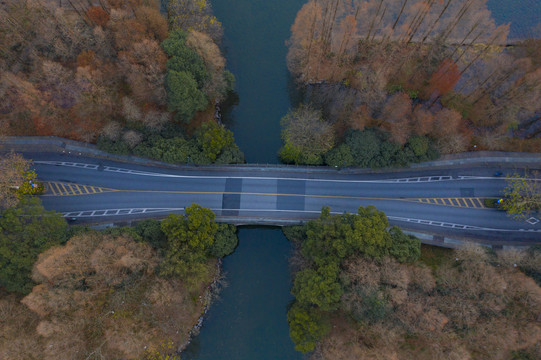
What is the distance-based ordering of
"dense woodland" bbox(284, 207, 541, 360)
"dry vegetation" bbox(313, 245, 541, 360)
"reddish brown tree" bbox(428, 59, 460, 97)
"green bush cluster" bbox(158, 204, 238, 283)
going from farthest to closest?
"reddish brown tree" bbox(428, 59, 460, 97)
"green bush cluster" bbox(158, 204, 238, 283)
"dense woodland" bbox(284, 207, 541, 360)
"dry vegetation" bbox(313, 245, 541, 360)

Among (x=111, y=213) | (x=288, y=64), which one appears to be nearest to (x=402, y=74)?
(x=288, y=64)

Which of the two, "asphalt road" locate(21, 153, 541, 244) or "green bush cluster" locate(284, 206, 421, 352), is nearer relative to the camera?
"green bush cluster" locate(284, 206, 421, 352)

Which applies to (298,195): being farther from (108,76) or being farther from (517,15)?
(517,15)

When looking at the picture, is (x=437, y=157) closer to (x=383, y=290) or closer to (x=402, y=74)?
(x=402, y=74)

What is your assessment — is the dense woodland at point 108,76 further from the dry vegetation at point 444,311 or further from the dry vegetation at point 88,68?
the dry vegetation at point 444,311

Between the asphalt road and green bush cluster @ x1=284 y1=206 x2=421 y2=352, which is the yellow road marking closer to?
the asphalt road

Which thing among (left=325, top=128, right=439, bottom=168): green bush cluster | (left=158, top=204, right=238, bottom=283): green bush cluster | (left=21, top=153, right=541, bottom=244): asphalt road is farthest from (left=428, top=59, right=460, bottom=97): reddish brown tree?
(left=158, top=204, right=238, bottom=283): green bush cluster
